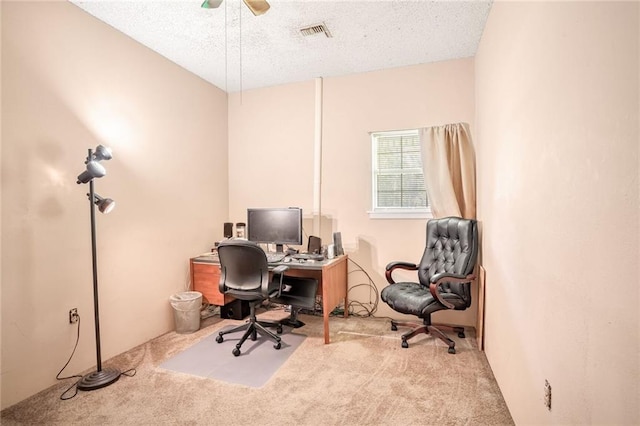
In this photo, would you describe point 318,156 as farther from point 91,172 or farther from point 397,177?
point 91,172

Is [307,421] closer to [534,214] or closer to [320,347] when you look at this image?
[320,347]

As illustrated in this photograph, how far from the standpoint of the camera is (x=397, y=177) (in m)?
3.70

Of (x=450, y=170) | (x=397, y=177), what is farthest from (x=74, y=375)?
(x=450, y=170)

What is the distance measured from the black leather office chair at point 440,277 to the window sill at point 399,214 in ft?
0.76

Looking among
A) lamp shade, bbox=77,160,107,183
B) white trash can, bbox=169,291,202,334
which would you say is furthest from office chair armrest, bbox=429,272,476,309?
lamp shade, bbox=77,160,107,183

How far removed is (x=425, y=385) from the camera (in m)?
2.27

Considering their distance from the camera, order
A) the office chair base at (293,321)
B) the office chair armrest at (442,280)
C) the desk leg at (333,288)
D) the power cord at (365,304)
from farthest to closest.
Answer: the power cord at (365,304) → the office chair base at (293,321) → the desk leg at (333,288) → the office chair armrest at (442,280)

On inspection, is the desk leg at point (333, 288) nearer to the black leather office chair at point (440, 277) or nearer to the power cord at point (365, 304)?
the power cord at point (365, 304)

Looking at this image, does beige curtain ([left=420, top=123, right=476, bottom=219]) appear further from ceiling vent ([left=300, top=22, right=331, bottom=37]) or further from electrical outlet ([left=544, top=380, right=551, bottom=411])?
electrical outlet ([left=544, top=380, right=551, bottom=411])

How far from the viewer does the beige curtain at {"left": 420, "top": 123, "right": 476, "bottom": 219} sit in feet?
10.5

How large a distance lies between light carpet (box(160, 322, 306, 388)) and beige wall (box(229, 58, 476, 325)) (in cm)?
121

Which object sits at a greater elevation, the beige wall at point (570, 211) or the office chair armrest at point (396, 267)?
the beige wall at point (570, 211)

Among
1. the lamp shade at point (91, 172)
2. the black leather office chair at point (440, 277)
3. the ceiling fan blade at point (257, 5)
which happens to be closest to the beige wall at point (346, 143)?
the black leather office chair at point (440, 277)

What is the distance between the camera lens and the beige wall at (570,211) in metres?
0.86
